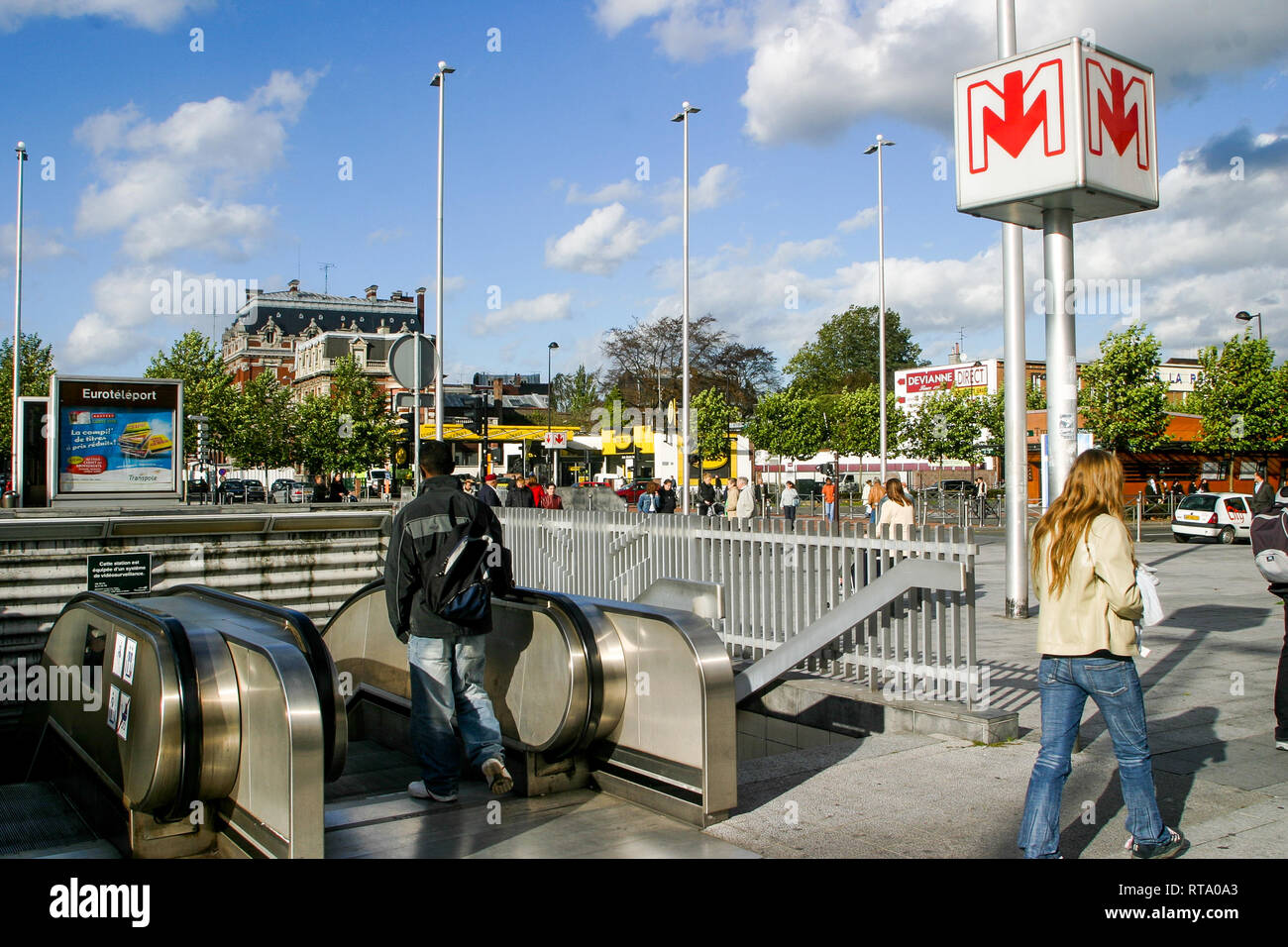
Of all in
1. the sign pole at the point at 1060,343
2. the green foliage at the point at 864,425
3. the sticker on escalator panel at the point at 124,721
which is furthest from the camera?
the green foliage at the point at 864,425

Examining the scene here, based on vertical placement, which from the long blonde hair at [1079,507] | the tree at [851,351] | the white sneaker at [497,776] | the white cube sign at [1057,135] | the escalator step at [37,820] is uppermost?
the tree at [851,351]

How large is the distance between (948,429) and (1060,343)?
45.6 m

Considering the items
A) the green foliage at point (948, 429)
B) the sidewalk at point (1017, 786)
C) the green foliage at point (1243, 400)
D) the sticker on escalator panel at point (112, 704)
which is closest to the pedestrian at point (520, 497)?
the sidewalk at point (1017, 786)

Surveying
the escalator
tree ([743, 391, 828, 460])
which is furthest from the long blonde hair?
tree ([743, 391, 828, 460])

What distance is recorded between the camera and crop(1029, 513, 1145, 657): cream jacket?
14.0 feet

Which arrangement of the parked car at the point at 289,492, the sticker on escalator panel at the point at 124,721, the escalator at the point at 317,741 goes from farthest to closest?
1. the parked car at the point at 289,492
2. the sticker on escalator panel at the point at 124,721
3. the escalator at the point at 317,741

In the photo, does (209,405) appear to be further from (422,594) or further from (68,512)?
(422,594)

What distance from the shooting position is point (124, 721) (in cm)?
509

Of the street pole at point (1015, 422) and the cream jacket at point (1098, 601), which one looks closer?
the cream jacket at point (1098, 601)

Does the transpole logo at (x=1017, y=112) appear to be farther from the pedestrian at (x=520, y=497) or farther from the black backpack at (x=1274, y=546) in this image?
the pedestrian at (x=520, y=497)

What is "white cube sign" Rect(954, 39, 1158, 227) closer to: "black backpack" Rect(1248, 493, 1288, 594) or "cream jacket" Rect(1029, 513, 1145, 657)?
"black backpack" Rect(1248, 493, 1288, 594)

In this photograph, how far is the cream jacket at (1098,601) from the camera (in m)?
4.25

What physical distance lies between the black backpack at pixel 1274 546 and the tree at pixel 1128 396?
35451mm
